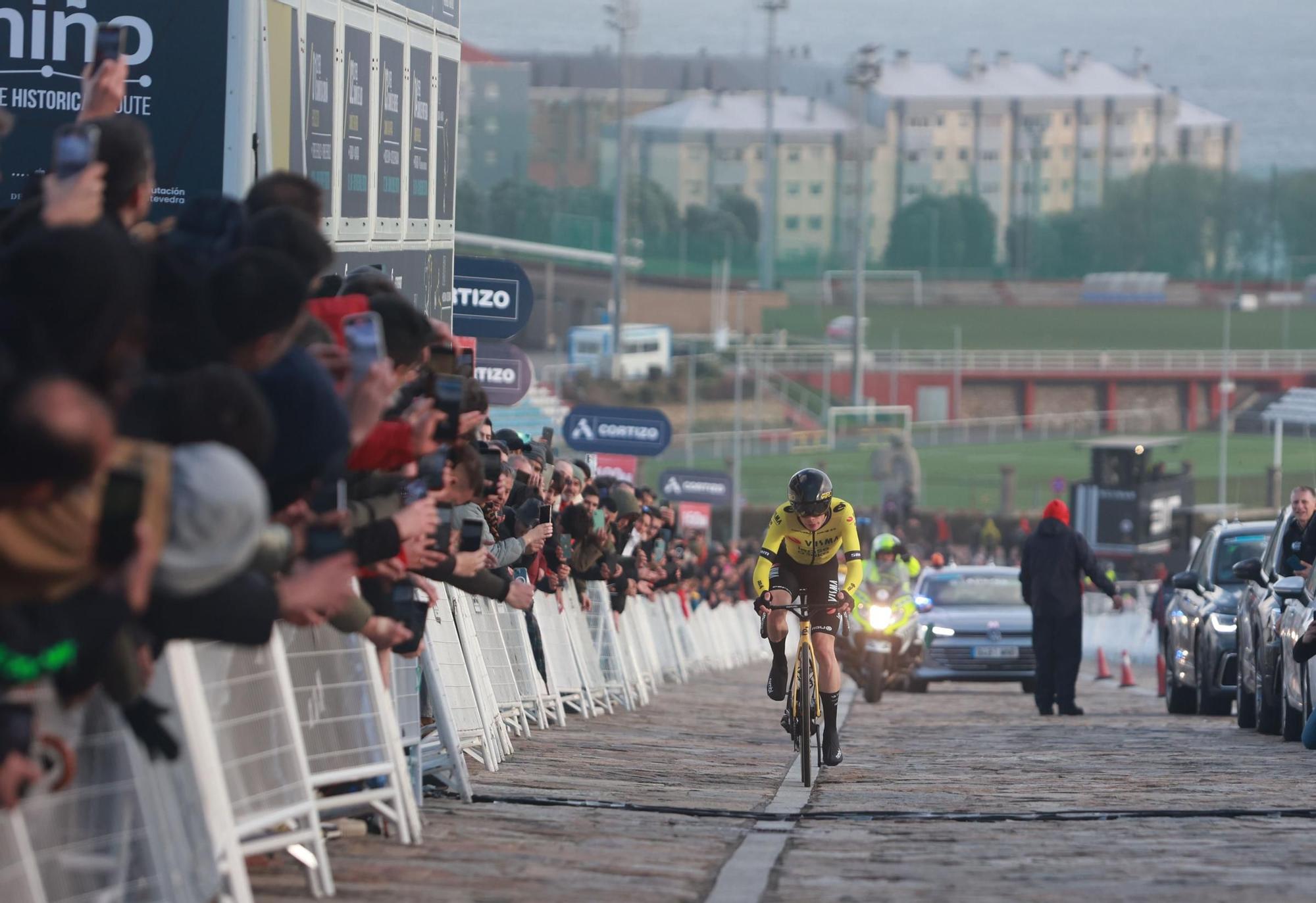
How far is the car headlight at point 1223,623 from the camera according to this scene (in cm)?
2059

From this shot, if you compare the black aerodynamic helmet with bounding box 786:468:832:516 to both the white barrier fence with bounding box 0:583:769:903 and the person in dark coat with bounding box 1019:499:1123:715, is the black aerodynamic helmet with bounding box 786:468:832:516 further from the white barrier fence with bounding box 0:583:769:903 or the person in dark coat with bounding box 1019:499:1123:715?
the person in dark coat with bounding box 1019:499:1123:715

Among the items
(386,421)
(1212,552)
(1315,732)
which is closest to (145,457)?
(386,421)

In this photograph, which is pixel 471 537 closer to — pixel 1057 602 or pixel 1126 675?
pixel 1057 602

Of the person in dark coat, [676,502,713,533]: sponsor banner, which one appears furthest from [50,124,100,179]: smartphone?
[676,502,713,533]: sponsor banner

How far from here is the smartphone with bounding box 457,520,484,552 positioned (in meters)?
10.2

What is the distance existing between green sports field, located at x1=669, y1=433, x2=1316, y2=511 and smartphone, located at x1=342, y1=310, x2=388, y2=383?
87.0 metres

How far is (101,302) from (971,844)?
520 centimetres

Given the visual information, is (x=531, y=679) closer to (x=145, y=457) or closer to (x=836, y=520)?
(x=836, y=520)

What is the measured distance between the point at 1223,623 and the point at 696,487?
29.9 meters


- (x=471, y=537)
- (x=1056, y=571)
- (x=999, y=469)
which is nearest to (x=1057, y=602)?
(x=1056, y=571)

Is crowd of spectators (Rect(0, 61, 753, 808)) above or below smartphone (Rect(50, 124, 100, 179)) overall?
below

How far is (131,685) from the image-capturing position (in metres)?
6.28

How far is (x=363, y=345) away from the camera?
7.23m

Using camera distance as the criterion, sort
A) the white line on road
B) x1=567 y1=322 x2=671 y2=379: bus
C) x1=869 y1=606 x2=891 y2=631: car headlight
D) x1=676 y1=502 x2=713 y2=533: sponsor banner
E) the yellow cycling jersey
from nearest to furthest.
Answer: the white line on road, the yellow cycling jersey, x1=869 y1=606 x2=891 y2=631: car headlight, x1=676 y1=502 x2=713 y2=533: sponsor banner, x1=567 y1=322 x2=671 y2=379: bus
